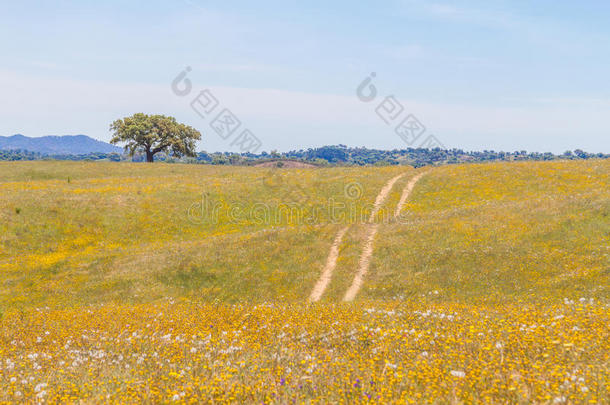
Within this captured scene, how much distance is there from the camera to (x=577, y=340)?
10.4 metres

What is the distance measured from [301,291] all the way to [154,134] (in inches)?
3050

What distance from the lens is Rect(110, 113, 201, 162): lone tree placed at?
90688mm

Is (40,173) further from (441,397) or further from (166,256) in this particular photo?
(441,397)

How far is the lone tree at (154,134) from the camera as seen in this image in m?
90.7

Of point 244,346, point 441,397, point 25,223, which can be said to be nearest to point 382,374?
point 441,397

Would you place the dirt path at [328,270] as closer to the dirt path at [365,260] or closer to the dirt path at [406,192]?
the dirt path at [365,260]

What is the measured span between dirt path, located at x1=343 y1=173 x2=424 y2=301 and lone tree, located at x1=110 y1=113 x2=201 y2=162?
59.8m

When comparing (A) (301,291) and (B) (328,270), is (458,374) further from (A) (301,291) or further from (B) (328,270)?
(B) (328,270)

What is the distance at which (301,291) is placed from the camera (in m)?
27.9

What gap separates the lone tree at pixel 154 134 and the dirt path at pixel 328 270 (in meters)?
70.6
